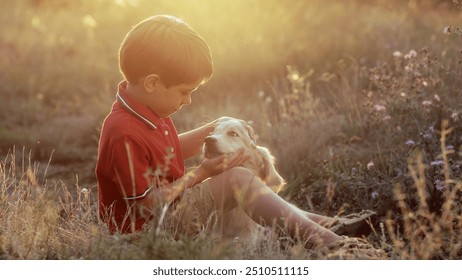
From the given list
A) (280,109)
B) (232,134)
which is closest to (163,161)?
(232,134)

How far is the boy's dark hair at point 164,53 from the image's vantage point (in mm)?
3725

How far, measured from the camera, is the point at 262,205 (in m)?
3.54

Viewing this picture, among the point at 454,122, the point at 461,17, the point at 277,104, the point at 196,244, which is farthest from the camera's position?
the point at 461,17

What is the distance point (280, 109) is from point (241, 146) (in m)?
2.75

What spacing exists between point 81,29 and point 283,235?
23.1ft

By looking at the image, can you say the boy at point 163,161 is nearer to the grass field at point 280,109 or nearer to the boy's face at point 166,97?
the boy's face at point 166,97

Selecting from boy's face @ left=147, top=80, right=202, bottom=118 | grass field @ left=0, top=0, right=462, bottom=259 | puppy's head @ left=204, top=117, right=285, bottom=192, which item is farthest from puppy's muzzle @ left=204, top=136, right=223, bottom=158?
grass field @ left=0, top=0, right=462, bottom=259

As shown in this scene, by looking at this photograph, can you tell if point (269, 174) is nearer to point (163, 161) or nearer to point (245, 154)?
Answer: point (245, 154)

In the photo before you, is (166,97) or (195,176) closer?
(195,176)

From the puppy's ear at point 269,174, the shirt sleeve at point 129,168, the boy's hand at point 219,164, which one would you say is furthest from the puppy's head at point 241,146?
the shirt sleeve at point 129,168

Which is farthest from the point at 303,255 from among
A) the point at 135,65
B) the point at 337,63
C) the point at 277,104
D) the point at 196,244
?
the point at 337,63

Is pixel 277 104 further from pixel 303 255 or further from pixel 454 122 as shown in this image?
pixel 303 255

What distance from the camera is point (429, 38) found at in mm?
7496

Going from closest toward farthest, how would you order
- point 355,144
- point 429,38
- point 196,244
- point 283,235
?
point 196,244
point 283,235
point 355,144
point 429,38
